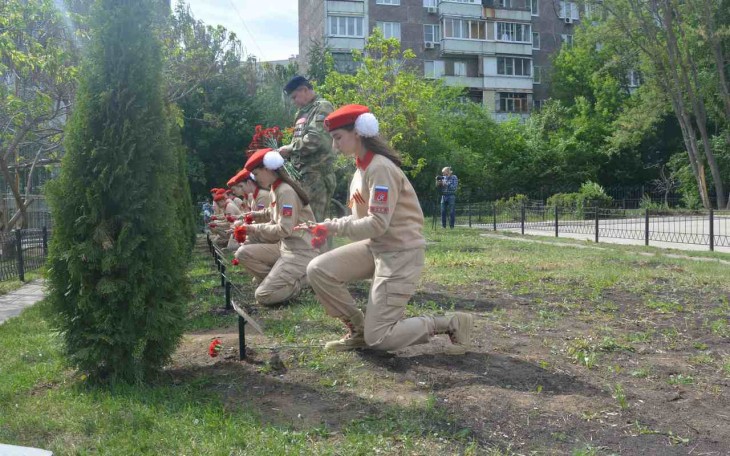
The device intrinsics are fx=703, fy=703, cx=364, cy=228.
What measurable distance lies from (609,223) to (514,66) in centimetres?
3362

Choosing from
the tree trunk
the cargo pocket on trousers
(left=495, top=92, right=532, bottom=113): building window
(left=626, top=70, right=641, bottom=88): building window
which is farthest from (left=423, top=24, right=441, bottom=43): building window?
the cargo pocket on trousers

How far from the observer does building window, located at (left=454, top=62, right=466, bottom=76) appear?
52000 mm

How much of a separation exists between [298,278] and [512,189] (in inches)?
1367

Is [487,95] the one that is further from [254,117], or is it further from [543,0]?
[254,117]

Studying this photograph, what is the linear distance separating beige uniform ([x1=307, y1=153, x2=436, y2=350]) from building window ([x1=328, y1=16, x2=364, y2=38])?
148 ft

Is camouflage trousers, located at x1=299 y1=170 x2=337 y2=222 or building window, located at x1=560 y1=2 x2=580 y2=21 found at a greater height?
building window, located at x1=560 y1=2 x2=580 y2=21

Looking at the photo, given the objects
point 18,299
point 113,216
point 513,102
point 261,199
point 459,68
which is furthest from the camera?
point 513,102

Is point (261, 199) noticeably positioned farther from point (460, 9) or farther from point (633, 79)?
point (633, 79)

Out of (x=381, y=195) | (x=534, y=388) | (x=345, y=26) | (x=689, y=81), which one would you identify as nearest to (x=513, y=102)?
(x=345, y=26)

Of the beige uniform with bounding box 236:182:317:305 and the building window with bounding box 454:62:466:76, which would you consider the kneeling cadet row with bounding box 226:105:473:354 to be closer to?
the beige uniform with bounding box 236:182:317:305

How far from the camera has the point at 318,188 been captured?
828cm

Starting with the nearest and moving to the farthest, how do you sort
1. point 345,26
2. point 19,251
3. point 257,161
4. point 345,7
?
1. point 257,161
2. point 19,251
3. point 345,7
4. point 345,26

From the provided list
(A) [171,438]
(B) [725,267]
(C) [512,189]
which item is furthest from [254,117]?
(A) [171,438]

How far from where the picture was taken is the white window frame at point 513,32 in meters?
51.8
